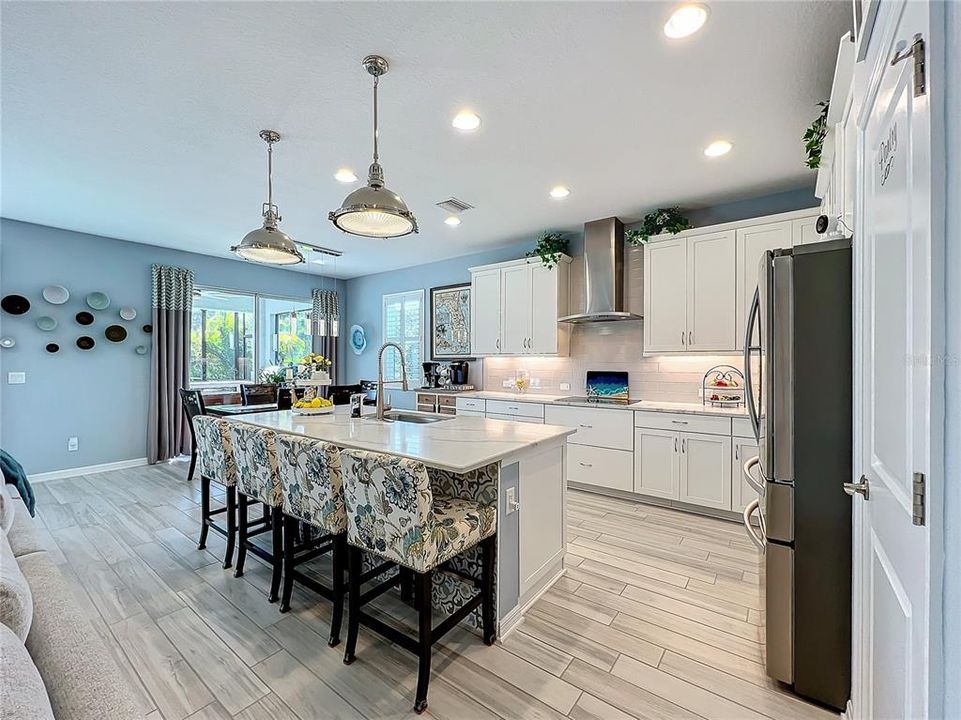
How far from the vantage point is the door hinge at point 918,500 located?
76 centimetres

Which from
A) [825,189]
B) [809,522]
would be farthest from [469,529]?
[825,189]

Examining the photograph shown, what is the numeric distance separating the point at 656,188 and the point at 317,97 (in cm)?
271

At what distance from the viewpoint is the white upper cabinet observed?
15.9 feet

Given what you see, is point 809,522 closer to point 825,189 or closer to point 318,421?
point 825,189

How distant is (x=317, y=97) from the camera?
7.65 ft

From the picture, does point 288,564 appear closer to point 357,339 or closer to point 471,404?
point 471,404

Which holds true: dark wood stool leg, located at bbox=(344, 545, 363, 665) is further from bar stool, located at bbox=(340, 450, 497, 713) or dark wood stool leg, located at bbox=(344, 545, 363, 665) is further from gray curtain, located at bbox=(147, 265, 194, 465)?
gray curtain, located at bbox=(147, 265, 194, 465)

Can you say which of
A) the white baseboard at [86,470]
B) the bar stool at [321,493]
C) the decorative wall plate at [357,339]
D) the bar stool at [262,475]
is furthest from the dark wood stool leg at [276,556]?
the decorative wall plate at [357,339]

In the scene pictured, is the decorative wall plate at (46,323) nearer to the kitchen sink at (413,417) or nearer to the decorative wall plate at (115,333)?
the decorative wall plate at (115,333)

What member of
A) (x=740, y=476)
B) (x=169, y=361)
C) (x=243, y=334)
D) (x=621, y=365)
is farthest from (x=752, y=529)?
(x=243, y=334)

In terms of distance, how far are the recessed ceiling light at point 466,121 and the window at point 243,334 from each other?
16.6 ft

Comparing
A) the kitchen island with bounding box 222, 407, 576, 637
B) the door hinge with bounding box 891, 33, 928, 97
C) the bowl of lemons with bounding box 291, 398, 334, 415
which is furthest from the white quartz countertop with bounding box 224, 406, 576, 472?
the door hinge with bounding box 891, 33, 928, 97

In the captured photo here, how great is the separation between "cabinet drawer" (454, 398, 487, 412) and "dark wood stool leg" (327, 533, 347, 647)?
3.02 m

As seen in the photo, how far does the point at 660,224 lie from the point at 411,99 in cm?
272
